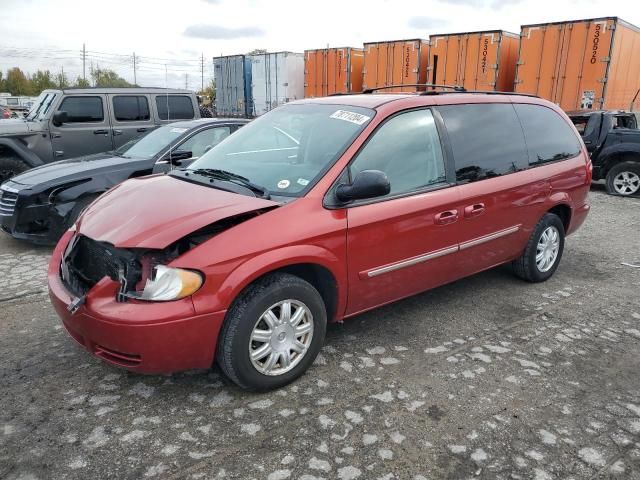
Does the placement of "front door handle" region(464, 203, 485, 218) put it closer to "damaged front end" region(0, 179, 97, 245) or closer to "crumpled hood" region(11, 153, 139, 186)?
"crumpled hood" region(11, 153, 139, 186)

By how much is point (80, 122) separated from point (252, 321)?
7.41 metres

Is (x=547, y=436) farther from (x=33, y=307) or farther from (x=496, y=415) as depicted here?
(x=33, y=307)

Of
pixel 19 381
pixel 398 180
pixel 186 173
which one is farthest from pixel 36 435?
pixel 398 180

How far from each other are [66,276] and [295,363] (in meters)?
1.50

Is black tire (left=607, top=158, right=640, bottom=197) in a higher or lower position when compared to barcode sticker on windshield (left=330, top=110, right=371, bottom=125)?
lower

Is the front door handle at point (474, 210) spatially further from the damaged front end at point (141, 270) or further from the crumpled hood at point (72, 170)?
the crumpled hood at point (72, 170)

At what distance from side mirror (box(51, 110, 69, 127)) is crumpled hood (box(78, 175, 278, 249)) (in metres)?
5.90

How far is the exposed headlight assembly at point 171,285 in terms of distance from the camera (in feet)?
8.57

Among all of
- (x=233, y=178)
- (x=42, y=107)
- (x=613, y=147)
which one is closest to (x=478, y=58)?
(x=613, y=147)

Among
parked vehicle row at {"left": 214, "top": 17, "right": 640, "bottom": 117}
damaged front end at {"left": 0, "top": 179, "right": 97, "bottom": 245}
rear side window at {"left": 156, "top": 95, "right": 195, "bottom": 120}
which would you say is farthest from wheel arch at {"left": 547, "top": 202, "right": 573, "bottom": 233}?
parked vehicle row at {"left": 214, "top": 17, "right": 640, "bottom": 117}

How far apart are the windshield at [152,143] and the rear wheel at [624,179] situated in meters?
8.26

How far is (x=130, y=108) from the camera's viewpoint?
908 cm

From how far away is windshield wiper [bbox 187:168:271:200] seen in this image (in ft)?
10.5

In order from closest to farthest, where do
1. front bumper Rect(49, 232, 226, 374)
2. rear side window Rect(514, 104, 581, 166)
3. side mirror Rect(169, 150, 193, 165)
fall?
front bumper Rect(49, 232, 226, 374)
rear side window Rect(514, 104, 581, 166)
side mirror Rect(169, 150, 193, 165)
